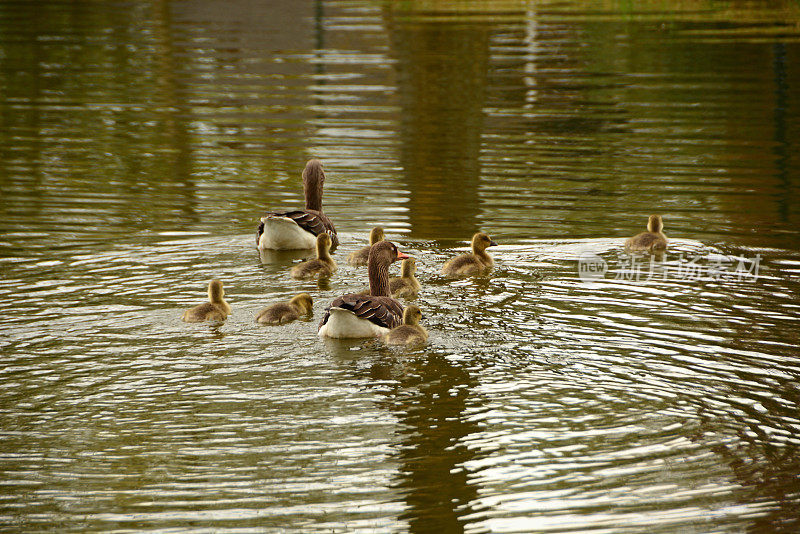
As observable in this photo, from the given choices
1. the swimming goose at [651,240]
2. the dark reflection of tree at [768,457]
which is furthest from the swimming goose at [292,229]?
the dark reflection of tree at [768,457]

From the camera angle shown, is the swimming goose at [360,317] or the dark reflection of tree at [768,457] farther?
the swimming goose at [360,317]

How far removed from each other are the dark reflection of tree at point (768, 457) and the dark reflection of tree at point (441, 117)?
18.9ft

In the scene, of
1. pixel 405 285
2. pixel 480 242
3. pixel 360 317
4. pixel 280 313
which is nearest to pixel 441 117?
pixel 480 242

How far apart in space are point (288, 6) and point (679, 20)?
14.8 metres

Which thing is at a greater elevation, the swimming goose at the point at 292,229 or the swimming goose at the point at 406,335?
the swimming goose at the point at 292,229

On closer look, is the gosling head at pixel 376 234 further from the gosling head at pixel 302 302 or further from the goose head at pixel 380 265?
the gosling head at pixel 302 302

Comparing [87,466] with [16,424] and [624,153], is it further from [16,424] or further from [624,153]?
[624,153]

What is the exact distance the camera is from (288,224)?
12.6 meters

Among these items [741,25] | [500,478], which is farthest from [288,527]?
[741,25]

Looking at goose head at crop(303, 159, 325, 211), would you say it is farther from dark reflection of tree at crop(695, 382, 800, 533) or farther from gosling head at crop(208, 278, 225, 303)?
dark reflection of tree at crop(695, 382, 800, 533)

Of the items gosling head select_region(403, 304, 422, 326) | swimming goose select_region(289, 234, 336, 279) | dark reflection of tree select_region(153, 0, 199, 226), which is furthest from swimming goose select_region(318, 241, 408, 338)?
dark reflection of tree select_region(153, 0, 199, 226)

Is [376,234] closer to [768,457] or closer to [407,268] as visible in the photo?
[407,268]

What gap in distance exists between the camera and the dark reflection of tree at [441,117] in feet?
47.3

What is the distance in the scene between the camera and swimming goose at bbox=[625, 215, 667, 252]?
12000 mm
